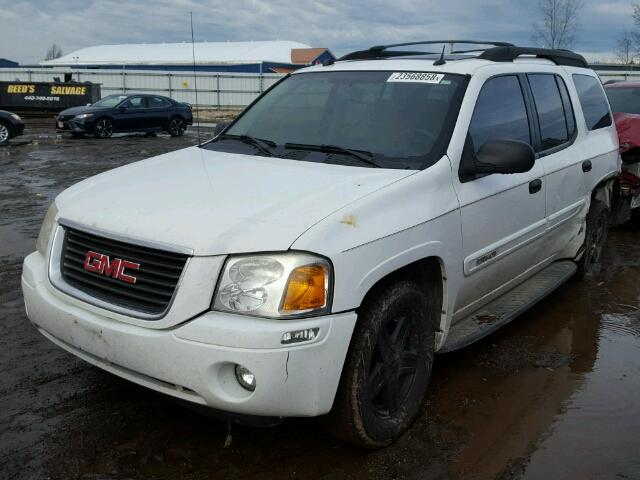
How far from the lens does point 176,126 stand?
74.3ft

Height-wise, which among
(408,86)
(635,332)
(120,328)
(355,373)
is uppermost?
(408,86)

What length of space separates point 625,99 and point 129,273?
8.22 metres

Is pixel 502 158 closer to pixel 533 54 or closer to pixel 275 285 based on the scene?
pixel 275 285

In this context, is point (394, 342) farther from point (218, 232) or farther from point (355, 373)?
point (218, 232)

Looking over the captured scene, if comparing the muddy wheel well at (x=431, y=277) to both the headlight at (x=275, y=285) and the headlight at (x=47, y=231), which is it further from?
the headlight at (x=47, y=231)

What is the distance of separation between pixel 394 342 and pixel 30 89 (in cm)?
2595

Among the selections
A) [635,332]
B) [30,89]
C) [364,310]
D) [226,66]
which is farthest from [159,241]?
[226,66]

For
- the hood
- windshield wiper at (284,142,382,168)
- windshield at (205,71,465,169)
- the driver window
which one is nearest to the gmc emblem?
the hood

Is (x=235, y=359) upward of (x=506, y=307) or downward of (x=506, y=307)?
upward

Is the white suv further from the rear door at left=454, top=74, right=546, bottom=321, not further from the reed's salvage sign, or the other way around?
the reed's salvage sign

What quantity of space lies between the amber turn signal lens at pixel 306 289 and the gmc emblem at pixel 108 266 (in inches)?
26.2

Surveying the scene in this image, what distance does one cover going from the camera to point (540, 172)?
4180mm

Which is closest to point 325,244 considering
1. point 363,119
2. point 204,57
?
point 363,119

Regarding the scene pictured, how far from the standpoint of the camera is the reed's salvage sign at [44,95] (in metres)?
25.2
